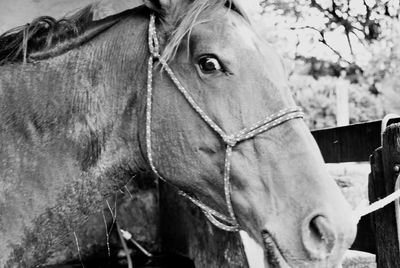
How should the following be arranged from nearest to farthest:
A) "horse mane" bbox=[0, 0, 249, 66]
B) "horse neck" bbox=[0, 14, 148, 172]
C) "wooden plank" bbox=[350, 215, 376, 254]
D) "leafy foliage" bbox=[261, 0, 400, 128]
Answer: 1. "horse neck" bbox=[0, 14, 148, 172]
2. "horse mane" bbox=[0, 0, 249, 66]
3. "wooden plank" bbox=[350, 215, 376, 254]
4. "leafy foliage" bbox=[261, 0, 400, 128]

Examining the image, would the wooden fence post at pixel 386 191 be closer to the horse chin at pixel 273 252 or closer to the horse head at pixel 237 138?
the horse head at pixel 237 138

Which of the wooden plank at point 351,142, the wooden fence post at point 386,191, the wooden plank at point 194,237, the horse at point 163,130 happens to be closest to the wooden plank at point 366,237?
the wooden fence post at point 386,191

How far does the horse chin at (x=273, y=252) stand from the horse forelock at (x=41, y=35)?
1124 mm

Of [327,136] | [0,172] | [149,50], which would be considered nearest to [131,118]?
[149,50]

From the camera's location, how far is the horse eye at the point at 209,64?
1.60 metres

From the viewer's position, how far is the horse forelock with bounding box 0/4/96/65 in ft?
6.28

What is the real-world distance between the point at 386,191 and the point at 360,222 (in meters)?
0.46

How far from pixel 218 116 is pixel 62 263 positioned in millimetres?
2758

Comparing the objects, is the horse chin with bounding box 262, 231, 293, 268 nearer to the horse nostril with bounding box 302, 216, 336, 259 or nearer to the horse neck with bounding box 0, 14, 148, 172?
the horse nostril with bounding box 302, 216, 336, 259

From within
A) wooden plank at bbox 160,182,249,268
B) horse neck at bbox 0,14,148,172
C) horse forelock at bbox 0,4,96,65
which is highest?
horse forelock at bbox 0,4,96,65

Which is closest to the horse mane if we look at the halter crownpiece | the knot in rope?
the halter crownpiece

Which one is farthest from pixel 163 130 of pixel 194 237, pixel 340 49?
pixel 340 49

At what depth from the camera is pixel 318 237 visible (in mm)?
1395

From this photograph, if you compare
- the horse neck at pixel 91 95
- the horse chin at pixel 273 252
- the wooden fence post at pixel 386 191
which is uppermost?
the horse neck at pixel 91 95
